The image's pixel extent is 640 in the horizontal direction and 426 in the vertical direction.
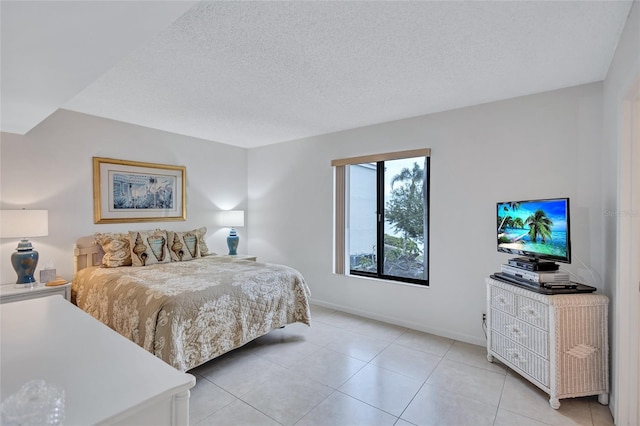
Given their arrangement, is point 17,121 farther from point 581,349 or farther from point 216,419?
point 581,349

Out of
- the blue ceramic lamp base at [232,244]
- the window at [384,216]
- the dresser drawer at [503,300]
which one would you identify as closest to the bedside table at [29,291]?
the blue ceramic lamp base at [232,244]

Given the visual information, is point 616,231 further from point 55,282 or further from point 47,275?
point 47,275

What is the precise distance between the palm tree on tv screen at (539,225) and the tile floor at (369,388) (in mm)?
1159

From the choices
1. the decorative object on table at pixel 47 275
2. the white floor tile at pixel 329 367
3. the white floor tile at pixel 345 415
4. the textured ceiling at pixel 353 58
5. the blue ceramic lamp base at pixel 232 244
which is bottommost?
the white floor tile at pixel 345 415

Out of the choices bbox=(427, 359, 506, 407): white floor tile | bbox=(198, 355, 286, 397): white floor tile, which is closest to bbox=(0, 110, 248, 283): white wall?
bbox=(198, 355, 286, 397): white floor tile

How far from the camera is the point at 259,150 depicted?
5.27m

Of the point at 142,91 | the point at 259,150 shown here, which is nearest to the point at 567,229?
the point at 142,91

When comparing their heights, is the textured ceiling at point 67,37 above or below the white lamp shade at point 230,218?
above

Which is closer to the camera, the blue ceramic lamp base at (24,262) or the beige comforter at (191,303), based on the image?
the beige comforter at (191,303)

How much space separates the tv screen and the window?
38.4 inches

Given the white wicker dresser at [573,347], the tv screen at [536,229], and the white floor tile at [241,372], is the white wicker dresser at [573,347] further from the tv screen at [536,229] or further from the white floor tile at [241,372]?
the white floor tile at [241,372]

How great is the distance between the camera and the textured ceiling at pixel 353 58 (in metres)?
1.74

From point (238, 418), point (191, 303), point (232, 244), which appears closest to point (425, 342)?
point (238, 418)

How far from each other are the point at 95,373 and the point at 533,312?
105 inches
